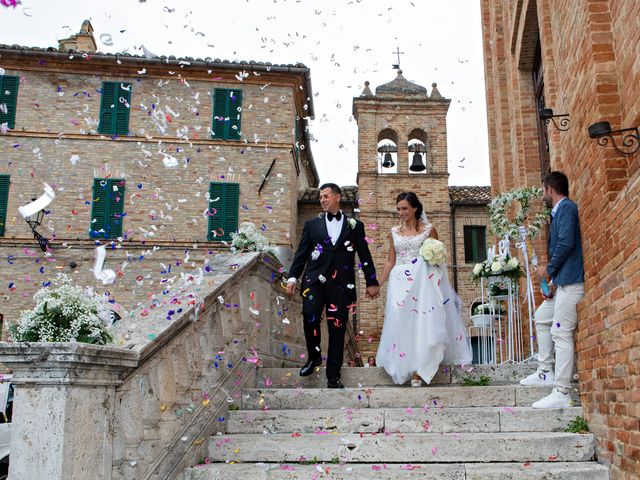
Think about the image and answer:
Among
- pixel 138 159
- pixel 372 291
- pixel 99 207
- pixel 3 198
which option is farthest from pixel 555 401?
pixel 3 198

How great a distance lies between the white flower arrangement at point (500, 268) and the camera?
8.39 m

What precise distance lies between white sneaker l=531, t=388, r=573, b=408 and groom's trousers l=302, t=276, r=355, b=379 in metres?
1.77

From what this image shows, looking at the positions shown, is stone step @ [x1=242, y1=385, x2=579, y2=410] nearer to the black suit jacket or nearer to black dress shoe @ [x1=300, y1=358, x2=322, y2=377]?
black dress shoe @ [x1=300, y1=358, x2=322, y2=377]

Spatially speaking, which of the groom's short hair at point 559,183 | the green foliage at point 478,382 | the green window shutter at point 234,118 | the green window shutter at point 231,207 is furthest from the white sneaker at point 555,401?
the green window shutter at point 234,118

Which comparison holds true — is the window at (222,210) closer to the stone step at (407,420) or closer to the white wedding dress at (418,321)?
the white wedding dress at (418,321)

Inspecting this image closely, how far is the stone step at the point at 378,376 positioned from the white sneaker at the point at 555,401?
3.25ft

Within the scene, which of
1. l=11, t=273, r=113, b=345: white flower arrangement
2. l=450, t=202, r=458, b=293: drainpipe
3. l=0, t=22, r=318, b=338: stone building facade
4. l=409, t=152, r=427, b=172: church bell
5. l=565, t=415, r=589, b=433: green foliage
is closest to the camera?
l=11, t=273, r=113, b=345: white flower arrangement

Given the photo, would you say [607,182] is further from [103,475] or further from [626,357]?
[103,475]

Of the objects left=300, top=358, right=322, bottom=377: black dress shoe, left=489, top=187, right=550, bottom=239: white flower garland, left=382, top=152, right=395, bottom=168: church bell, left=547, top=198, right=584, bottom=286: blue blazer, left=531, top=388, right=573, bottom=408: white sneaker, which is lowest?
left=531, top=388, right=573, bottom=408: white sneaker

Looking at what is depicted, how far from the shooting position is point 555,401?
4.93 meters

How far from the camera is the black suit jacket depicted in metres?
5.98

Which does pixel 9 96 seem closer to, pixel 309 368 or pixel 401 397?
pixel 309 368

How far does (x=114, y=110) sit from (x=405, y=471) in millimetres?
19675

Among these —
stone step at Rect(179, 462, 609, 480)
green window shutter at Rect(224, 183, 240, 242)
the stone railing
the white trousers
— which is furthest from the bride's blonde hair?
green window shutter at Rect(224, 183, 240, 242)
